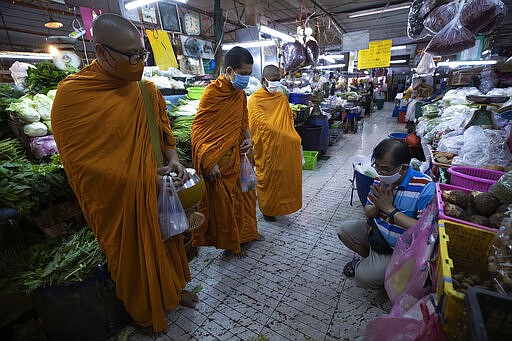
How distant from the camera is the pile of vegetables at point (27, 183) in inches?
64.8

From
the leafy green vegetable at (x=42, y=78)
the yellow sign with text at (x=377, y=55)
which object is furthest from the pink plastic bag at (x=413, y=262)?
the yellow sign with text at (x=377, y=55)

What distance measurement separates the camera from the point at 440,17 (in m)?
2.57

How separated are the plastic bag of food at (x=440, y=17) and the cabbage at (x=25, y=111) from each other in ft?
12.8

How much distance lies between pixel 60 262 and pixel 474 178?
2.97 metres

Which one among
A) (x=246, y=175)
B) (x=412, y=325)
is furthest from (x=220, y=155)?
(x=412, y=325)

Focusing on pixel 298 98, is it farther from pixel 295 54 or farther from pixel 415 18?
pixel 415 18

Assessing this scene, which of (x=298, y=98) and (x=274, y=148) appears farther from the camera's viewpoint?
(x=298, y=98)

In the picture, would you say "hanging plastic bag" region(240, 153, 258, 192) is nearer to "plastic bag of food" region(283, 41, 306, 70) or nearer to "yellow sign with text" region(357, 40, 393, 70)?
"plastic bag of food" region(283, 41, 306, 70)

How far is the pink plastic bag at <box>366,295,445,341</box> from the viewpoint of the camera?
94 centimetres

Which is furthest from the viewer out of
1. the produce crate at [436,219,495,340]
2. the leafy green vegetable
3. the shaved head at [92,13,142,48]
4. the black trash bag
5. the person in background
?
the black trash bag

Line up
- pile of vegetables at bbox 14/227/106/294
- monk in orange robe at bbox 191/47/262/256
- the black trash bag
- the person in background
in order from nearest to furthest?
1. pile of vegetables at bbox 14/227/106/294
2. the person in background
3. monk in orange robe at bbox 191/47/262/256
4. the black trash bag

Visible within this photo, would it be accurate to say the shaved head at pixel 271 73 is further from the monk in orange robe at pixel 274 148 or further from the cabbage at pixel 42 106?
the cabbage at pixel 42 106

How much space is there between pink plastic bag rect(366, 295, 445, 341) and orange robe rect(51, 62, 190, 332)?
4.37 feet

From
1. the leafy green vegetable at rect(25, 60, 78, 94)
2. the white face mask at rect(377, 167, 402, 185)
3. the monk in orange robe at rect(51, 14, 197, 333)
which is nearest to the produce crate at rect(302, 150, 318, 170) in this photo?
the white face mask at rect(377, 167, 402, 185)
